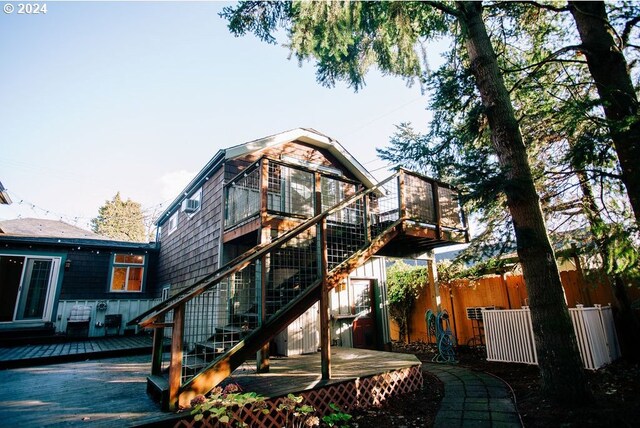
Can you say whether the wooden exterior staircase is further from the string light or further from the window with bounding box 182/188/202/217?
the string light

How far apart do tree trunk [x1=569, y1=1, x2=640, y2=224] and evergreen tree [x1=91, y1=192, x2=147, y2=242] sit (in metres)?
38.0

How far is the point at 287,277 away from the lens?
704cm

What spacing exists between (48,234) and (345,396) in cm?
1509

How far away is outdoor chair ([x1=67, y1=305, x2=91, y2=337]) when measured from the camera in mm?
10695

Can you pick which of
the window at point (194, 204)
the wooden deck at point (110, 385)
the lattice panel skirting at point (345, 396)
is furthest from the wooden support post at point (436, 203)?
the window at point (194, 204)

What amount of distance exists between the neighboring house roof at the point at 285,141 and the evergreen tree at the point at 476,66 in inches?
88.5

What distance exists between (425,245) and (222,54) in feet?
26.9

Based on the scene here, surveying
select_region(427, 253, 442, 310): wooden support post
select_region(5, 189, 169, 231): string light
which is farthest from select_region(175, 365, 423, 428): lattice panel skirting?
select_region(5, 189, 169, 231): string light

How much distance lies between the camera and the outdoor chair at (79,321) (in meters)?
10.7

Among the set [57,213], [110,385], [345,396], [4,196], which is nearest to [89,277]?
[4,196]

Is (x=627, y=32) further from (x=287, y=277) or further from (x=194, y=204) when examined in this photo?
(x=194, y=204)

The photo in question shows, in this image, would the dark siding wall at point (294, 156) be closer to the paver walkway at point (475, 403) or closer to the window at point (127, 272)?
the paver walkway at point (475, 403)

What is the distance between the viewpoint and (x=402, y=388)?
195 inches

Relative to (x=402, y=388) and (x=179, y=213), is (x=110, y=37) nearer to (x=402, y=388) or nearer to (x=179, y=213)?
(x=179, y=213)
